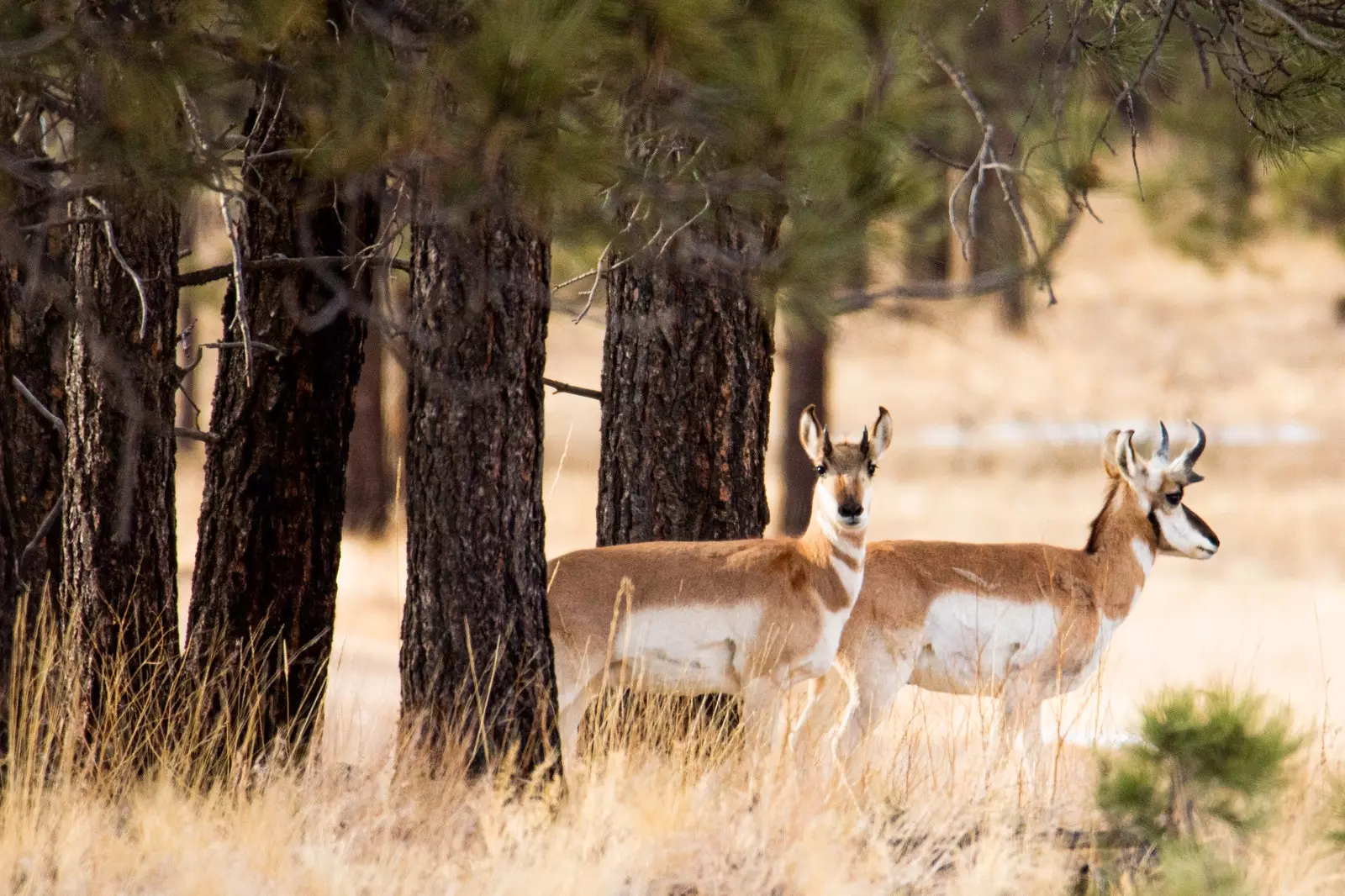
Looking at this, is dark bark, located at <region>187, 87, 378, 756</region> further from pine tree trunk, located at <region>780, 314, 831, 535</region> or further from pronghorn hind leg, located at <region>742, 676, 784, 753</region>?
pine tree trunk, located at <region>780, 314, 831, 535</region>

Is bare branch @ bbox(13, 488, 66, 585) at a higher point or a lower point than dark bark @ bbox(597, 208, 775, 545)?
lower

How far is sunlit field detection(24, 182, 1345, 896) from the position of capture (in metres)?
5.59

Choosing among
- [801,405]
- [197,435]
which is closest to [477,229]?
[197,435]

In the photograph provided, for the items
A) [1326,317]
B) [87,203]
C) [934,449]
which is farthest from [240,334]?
[1326,317]

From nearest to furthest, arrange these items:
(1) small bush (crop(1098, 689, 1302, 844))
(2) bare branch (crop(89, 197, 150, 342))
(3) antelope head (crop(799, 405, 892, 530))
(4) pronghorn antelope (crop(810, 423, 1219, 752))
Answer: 1. (1) small bush (crop(1098, 689, 1302, 844))
2. (2) bare branch (crop(89, 197, 150, 342))
3. (3) antelope head (crop(799, 405, 892, 530))
4. (4) pronghorn antelope (crop(810, 423, 1219, 752))

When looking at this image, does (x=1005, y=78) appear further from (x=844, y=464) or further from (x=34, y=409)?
(x=34, y=409)

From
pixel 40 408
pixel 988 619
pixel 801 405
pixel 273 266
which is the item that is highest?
pixel 801 405

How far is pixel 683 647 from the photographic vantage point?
24.8ft

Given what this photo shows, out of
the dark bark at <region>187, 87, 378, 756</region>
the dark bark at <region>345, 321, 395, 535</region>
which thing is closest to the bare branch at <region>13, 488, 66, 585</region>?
the dark bark at <region>187, 87, 378, 756</region>

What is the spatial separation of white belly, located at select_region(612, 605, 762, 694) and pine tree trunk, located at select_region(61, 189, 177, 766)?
6.31 ft

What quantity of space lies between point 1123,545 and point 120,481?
5281 millimetres

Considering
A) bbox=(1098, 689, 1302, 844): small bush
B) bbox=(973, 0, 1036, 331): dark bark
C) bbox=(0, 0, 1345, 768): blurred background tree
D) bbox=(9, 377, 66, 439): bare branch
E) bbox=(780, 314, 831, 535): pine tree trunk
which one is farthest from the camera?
bbox=(973, 0, 1036, 331): dark bark

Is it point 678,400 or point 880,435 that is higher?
point 678,400

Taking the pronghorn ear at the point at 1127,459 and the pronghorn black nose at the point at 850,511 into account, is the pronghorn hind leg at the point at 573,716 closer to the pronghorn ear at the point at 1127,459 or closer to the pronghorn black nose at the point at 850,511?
the pronghorn black nose at the point at 850,511
